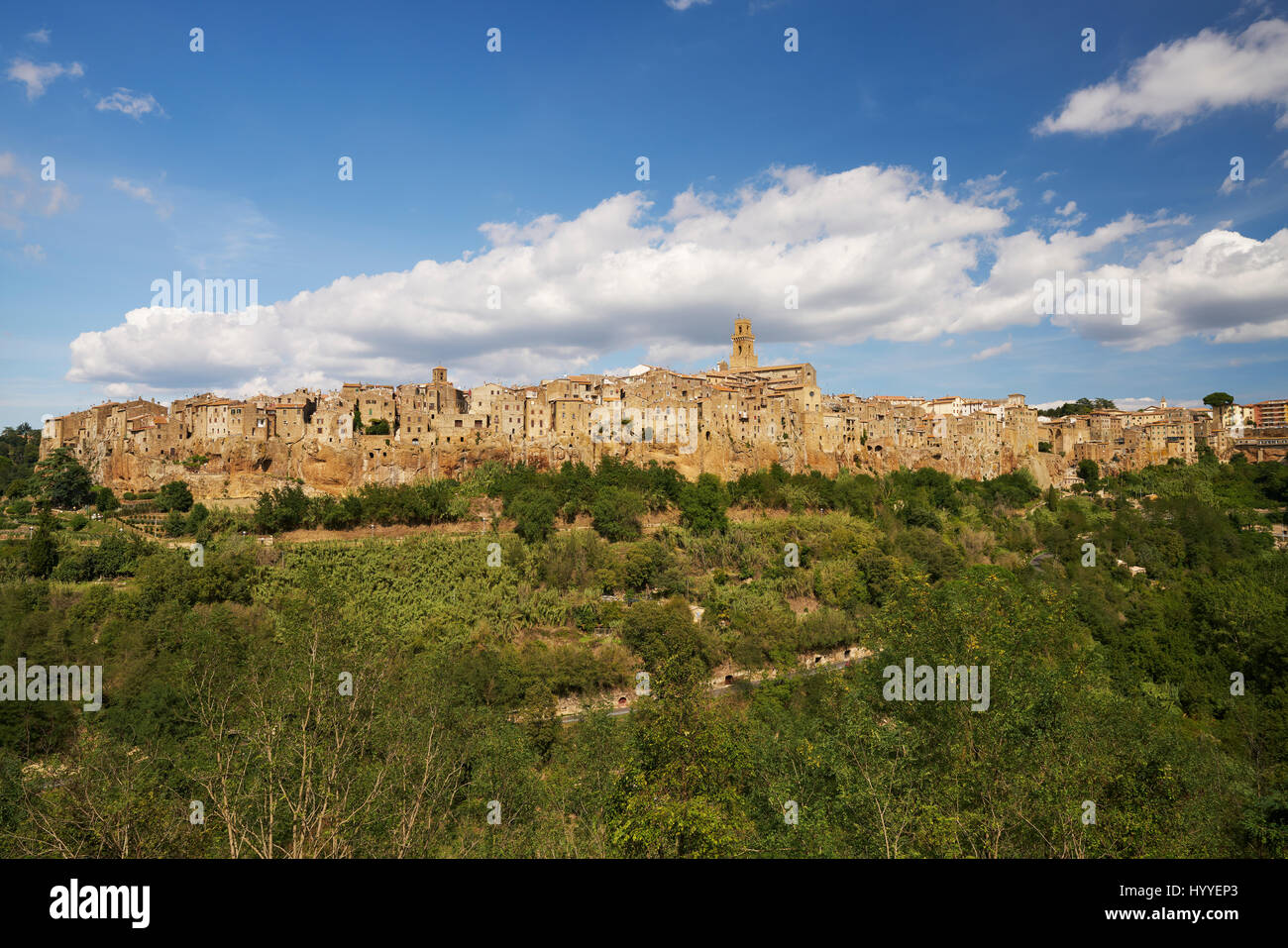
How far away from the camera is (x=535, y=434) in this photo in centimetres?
3641

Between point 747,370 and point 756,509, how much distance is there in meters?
20.3

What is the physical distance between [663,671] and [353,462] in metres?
27.5

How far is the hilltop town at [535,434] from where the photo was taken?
34.0 meters

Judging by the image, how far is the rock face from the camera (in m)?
33.0

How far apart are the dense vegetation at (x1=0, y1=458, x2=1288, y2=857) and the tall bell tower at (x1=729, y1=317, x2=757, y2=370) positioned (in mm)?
19569

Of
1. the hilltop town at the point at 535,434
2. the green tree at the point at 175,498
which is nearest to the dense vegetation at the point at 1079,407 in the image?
the hilltop town at the point at 535,434

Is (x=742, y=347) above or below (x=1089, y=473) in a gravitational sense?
above

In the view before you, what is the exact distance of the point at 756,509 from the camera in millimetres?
34562

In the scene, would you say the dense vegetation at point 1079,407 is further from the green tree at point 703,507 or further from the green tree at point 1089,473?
the green tree at point 703,507

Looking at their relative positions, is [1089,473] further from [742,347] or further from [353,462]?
[353,462]

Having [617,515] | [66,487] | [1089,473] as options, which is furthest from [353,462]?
[1089,473]
